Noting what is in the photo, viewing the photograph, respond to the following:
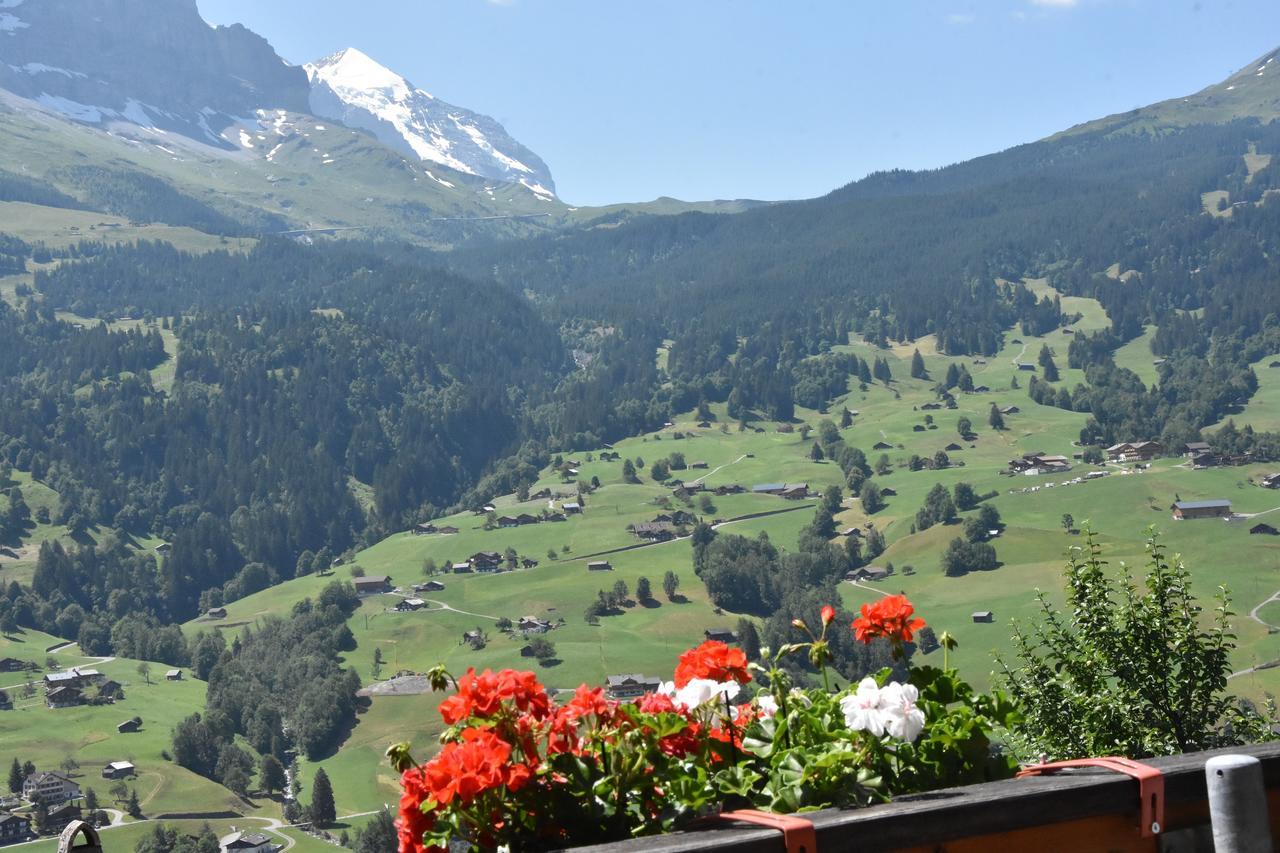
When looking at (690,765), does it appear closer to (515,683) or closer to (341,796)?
(515,683)

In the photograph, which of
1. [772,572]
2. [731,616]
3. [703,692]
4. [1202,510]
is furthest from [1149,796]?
[1202,510]

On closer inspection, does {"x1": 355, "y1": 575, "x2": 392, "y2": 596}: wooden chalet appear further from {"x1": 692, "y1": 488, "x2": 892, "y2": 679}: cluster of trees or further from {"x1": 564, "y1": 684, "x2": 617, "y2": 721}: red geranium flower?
{"x1": 564, "y1": 684, "x2": 617, "y2": 721}: red geranium flower

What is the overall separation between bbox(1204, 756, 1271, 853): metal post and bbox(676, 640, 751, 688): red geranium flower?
6.75ft

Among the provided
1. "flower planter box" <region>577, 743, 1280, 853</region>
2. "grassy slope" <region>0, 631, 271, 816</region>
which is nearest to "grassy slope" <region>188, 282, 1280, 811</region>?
"grassy slope" <region>0, 631, 271, 816</region>

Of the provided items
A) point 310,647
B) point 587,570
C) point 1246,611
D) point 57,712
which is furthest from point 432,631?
point 1246,611

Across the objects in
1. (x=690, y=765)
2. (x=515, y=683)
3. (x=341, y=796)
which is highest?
(x=515, y=683)

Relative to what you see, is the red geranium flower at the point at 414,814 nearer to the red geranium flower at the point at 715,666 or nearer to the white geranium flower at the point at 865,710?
the red geranium flower at the point at 715,666

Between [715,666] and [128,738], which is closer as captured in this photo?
[715,666]

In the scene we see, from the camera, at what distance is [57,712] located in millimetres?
148875

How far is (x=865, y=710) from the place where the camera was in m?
5.52

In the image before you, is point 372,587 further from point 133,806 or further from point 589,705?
point 589,705

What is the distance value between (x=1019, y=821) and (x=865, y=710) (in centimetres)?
75

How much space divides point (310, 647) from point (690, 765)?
16944 cm

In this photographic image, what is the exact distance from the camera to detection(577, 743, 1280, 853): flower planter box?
4.65m
